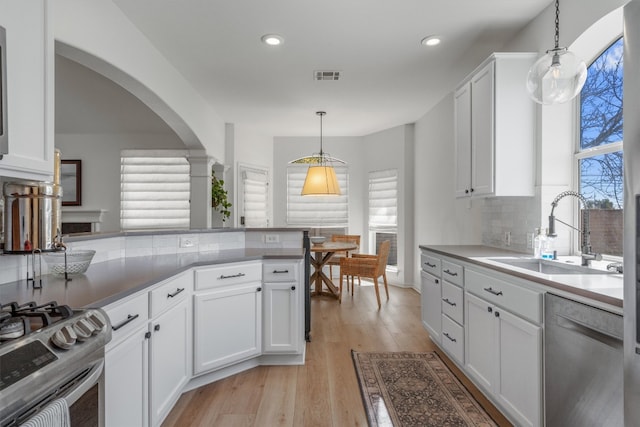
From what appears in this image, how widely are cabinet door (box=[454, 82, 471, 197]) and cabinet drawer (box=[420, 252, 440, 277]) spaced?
62 cm

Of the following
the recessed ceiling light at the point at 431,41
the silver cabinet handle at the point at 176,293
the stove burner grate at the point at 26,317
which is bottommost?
the silver cabinet handle at the point at 176,293

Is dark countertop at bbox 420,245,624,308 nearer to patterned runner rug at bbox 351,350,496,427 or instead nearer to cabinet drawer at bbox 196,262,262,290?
patterned runner rug at bbox 351,350,496,427

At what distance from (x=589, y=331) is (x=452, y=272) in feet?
4.02

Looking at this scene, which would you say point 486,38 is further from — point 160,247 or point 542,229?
point 160,247

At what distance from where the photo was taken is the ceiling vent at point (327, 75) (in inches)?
144

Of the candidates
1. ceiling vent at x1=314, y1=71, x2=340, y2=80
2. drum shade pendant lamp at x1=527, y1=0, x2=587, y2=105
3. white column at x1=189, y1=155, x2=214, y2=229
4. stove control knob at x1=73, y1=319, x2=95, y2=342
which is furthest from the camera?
white column at x1=189, y1=155, x2=214, y2=229

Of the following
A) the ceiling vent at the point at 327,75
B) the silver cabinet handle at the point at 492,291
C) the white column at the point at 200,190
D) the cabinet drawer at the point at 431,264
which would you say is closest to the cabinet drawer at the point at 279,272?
the cabinet drawer at the point at 431,264

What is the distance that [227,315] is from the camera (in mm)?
2535

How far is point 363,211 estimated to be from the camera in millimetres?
6504

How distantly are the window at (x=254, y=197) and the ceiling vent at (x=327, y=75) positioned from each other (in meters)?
2.44

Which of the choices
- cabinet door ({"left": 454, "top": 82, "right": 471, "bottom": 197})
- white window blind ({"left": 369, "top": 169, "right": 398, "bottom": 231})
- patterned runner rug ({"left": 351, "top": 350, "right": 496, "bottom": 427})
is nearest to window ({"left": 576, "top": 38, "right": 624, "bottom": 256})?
cabinet door ({"left": 454, "top": 82, "right": 471, "bottom": 197})

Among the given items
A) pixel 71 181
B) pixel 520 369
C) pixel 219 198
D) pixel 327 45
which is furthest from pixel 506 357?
pixel 71 181

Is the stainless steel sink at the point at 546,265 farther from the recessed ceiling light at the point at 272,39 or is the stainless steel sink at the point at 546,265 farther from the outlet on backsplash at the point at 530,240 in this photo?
the recessed ceiling light at the point at 272,39

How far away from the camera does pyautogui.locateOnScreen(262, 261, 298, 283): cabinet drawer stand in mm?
2761
